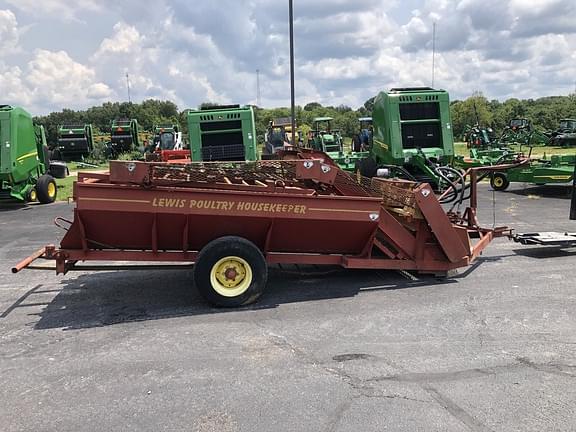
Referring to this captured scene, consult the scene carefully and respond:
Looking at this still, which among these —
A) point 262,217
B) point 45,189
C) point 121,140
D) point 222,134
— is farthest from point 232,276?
point 121,140

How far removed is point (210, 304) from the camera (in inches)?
207

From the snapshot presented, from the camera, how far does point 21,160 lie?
43.1 feet

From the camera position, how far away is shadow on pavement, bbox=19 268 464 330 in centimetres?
512

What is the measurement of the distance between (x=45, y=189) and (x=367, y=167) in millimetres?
8588

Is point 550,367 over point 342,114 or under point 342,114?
under

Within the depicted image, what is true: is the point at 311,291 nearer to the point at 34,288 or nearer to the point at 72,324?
the point at 72,324

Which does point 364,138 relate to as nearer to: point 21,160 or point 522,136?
point 21,160

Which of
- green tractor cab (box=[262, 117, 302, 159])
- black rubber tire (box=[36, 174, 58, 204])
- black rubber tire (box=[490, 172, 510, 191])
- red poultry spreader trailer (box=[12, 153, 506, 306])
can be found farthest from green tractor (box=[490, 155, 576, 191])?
black rubber tire (box=[36, 174, 58, 204])

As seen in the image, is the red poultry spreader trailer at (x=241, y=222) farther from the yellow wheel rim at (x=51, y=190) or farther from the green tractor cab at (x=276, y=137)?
the green tractor cab at (x=276, y=137)

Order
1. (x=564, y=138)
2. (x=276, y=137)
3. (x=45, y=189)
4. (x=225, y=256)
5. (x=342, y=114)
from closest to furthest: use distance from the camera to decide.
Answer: (x=225, y=256) → (x=45, y=189) → (x=276, y=137) → (x=564, y=138) → (x=342, y=114)

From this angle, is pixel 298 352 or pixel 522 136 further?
pixel 522 136

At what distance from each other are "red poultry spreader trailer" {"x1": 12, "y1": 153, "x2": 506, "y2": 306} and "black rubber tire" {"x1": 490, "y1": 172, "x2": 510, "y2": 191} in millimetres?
9706

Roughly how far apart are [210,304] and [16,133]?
10.1 metres

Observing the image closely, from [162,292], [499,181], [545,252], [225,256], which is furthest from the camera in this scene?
[499,181]
